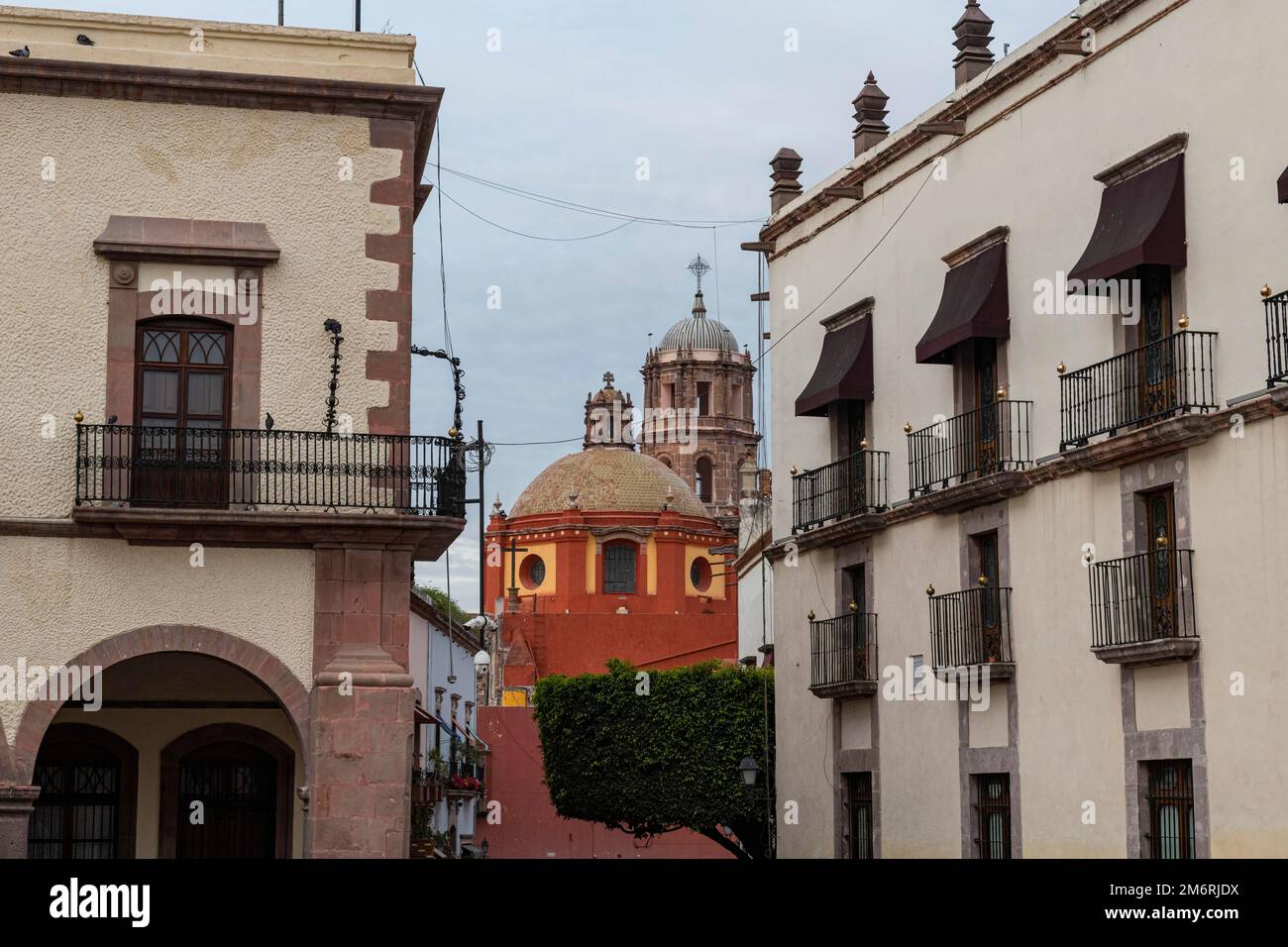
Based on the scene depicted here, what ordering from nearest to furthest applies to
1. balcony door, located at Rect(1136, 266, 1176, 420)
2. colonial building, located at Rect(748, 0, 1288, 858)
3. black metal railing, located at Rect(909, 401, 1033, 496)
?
colonial building, located at Rect(748, 0, 1288, 858) → balcony door, located at Rect(1136, 266, 1176, 420) → black metal railing, located at Rect(909, 401, 1033, 496)

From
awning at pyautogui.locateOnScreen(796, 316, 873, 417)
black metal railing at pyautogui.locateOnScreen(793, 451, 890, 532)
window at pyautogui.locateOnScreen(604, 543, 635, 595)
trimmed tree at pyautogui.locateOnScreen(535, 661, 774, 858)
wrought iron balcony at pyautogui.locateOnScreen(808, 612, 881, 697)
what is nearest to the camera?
wrought iron balcony at pyautogui.locateOnScreen(808, 612, 881, 697)

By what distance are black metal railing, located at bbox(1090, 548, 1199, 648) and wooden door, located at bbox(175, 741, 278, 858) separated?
832 cm

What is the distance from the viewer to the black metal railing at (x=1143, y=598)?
56.6 feet

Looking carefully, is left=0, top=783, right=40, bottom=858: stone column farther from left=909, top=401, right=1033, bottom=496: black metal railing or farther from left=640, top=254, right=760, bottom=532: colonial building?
left=640, top=254, right=760, bottom=532: colonial building

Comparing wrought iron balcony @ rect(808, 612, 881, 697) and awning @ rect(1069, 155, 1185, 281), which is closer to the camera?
awning @ rect(1069, 155, 1185, 281)

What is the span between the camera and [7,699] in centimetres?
1605

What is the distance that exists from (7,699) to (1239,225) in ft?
36.9

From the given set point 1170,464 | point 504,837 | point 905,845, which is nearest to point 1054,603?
point 1170,464

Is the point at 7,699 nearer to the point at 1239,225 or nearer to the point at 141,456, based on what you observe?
the point at 141,456

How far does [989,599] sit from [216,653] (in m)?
8.61

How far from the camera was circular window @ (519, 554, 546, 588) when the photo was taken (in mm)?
67500

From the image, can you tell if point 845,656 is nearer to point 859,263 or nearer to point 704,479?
point 859,263

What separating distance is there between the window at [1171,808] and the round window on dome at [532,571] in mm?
50098

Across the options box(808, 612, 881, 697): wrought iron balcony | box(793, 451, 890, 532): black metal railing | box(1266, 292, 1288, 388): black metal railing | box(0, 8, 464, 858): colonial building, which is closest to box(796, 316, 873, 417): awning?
box(793, 451, 890, 532): black metal railing
